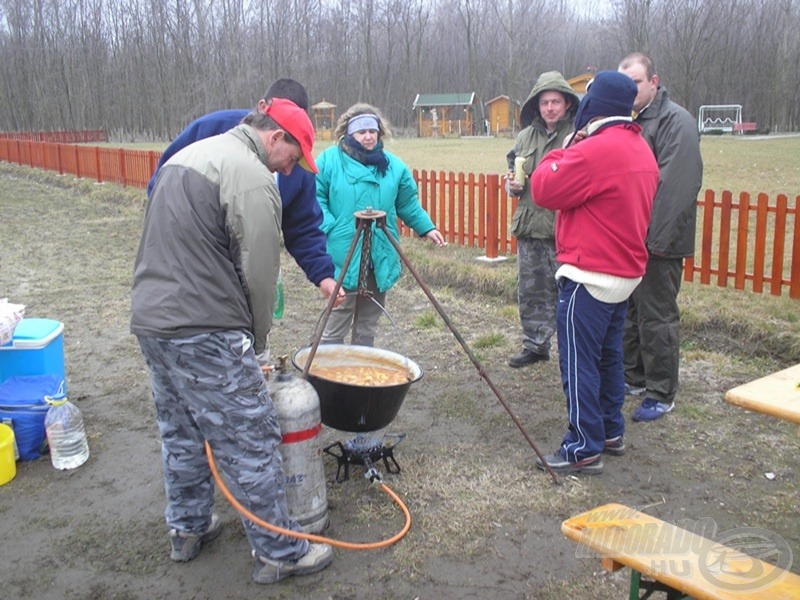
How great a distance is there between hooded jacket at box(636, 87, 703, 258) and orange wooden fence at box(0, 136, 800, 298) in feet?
9.78

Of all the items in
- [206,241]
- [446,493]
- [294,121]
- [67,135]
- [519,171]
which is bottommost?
[446,493]

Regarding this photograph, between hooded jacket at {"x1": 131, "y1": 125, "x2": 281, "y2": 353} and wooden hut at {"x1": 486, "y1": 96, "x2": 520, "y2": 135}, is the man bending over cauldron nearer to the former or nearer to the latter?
hooded jacket at {"x1": 131, "y1": 125, "x2": 281, "y2": 353}

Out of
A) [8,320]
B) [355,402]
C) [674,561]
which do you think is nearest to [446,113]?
[8,320]

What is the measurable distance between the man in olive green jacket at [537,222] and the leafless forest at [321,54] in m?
48.5

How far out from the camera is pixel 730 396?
2.48m

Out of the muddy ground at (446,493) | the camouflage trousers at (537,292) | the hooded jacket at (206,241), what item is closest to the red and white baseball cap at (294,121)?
the hooded jacket at (206,241)

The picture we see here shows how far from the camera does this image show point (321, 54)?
63.6 metres

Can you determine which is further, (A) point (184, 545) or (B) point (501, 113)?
(B) point (501, 113)

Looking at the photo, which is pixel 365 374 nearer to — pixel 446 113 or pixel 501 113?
pixel 446 113

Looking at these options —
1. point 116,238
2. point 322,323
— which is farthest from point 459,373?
point 116,238

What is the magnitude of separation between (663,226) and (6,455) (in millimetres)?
3924

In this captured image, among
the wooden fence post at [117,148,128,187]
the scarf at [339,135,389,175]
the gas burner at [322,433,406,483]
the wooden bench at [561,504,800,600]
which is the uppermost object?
the scarf at [339,135,389,175]

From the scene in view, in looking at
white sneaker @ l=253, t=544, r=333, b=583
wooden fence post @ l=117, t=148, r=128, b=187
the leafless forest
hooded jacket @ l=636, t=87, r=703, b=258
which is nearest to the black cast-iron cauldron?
white sneaker @ l=253, t=544, r=333, b=583

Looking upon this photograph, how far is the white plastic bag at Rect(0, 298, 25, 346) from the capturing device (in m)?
4.12
